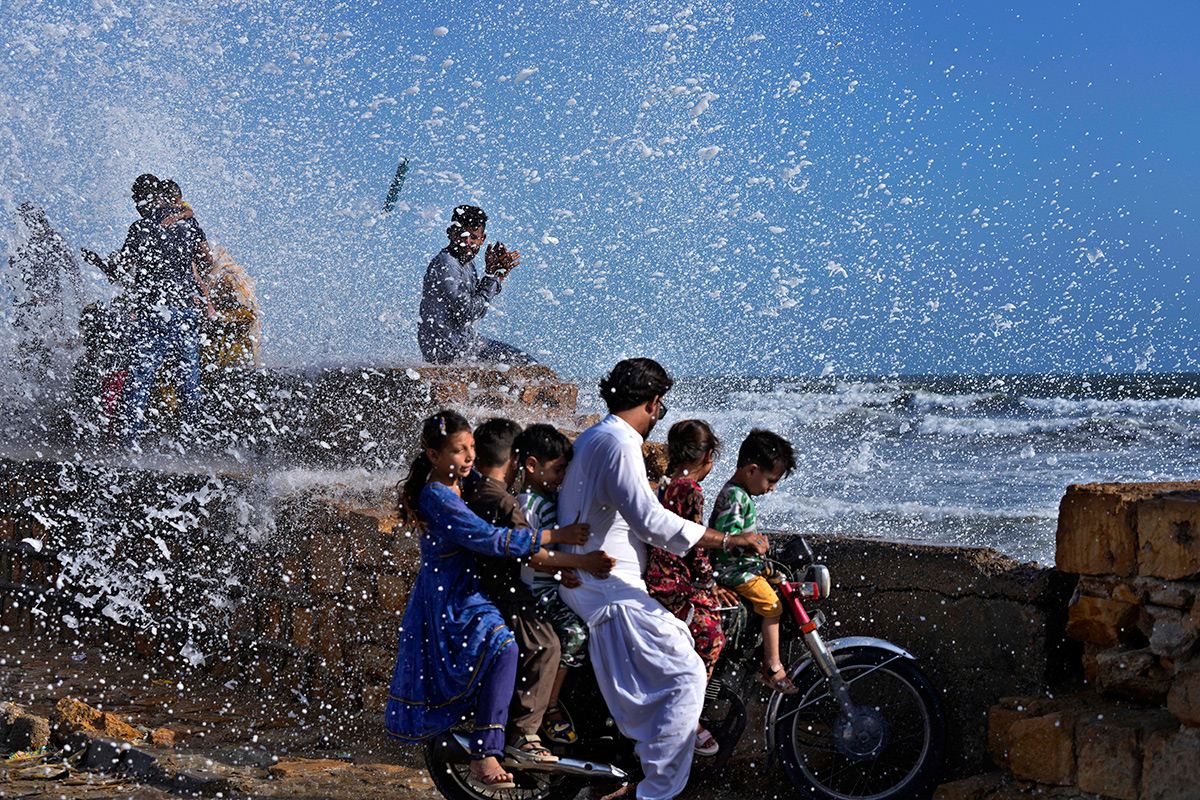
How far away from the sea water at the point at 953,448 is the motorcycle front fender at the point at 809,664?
170cm

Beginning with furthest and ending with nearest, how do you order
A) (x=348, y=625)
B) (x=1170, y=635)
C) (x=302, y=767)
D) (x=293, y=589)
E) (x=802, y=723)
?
(x=293, y=589), (x=348, y=625), (x=302, y=767), (x=802, y=723), (x=1170, y=635)

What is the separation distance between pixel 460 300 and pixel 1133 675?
5.39 m

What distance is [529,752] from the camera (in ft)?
11.3

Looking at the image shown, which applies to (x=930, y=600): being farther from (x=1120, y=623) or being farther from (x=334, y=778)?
(x=334, y=778)

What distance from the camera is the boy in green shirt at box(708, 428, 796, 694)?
3.58 m

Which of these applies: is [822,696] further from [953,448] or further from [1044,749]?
[953,448]

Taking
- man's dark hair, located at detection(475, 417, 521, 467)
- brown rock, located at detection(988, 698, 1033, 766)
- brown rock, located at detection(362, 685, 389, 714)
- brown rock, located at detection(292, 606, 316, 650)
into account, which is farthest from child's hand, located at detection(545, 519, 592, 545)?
brown rock, located at detection(292, 606, 316, 650)

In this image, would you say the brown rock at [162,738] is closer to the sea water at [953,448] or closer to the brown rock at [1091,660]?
the sea water at [953,448]

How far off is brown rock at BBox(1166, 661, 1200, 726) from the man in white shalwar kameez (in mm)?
1307

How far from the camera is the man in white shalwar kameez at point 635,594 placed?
131 inches

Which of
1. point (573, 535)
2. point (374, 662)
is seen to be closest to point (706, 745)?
point (573, 535)

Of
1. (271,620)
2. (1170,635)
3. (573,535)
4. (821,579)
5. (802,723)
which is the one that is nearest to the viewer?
(1170,635)

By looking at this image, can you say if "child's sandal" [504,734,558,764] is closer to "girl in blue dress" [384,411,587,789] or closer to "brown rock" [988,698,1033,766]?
"girl in blue dress" [384,411,587,789]

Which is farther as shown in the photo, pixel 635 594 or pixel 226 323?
pixel 226 323
